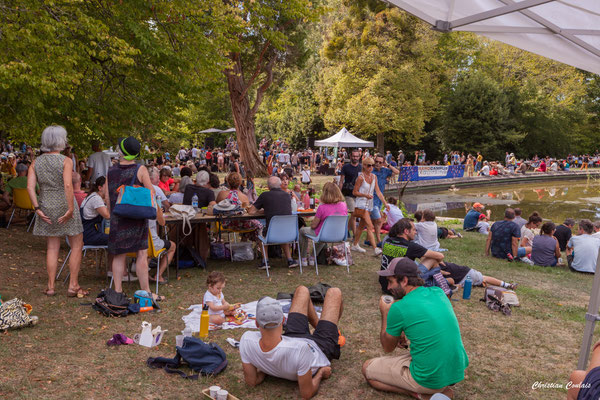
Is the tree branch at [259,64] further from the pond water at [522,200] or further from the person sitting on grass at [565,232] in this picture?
the person sitting on grass at [565,232]

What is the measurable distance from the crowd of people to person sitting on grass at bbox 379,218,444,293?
0.01m

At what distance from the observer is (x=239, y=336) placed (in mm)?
4977

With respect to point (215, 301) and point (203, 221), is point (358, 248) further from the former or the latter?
point (215, 301)

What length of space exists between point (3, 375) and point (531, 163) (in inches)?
1691

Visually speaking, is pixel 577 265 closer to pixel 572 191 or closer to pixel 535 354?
pixel 535 354

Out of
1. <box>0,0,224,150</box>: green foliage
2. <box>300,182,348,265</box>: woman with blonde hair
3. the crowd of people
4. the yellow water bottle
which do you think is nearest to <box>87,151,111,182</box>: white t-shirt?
the crowd of people

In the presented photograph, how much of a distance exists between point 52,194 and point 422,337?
4.35 m

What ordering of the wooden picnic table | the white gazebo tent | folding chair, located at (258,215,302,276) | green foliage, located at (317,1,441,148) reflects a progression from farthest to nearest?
green foliage, located at (317,1,441,148) < folding chair, located at (258,215,302,276) < the wooden picnic table < the white gazebo tent

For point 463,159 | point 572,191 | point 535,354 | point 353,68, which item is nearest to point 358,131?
point 353,68

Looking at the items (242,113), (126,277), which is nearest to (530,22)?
(126,277)

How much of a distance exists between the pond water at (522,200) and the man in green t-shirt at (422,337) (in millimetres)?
16088

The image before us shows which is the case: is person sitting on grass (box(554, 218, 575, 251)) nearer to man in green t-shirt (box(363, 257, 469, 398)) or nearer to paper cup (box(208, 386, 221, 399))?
man in green t-shirt (box(363, 257, 469, 398))

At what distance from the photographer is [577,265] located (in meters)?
8.52

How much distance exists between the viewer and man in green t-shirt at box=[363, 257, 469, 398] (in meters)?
3.51
